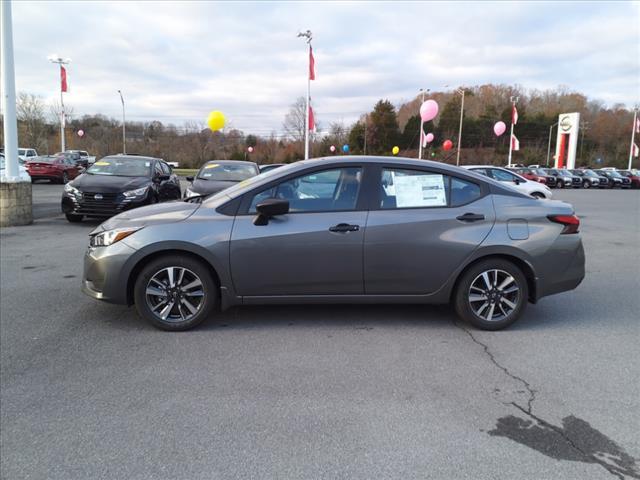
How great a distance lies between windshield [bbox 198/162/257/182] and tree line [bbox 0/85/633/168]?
53.1m

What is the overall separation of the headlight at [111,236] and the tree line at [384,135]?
6140 cm

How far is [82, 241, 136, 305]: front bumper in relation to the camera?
4.53 metres

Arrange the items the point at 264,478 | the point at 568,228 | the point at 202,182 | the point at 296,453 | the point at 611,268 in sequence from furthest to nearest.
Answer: the point at 202,182, the point at 611,268, the point at 568,228, the point at 296,453, the point at 264,478

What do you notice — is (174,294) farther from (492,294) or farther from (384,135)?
(384,135)

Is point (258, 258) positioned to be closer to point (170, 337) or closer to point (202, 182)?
point (170, 337)

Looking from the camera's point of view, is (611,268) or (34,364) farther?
(611,268)

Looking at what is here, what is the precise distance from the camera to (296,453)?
275 centimetres

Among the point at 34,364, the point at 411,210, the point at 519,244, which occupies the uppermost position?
the point at 411,210

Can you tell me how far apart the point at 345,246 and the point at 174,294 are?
1.66m

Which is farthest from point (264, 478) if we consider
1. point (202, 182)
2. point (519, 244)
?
point (202, 182)

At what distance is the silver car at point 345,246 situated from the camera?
453cm

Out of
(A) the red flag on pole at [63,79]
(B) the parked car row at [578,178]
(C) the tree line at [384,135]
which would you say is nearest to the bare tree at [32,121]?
(C) the tree line at [384,135]

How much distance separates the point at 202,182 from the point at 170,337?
8050mm

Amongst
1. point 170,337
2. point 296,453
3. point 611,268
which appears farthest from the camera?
point 611,268
